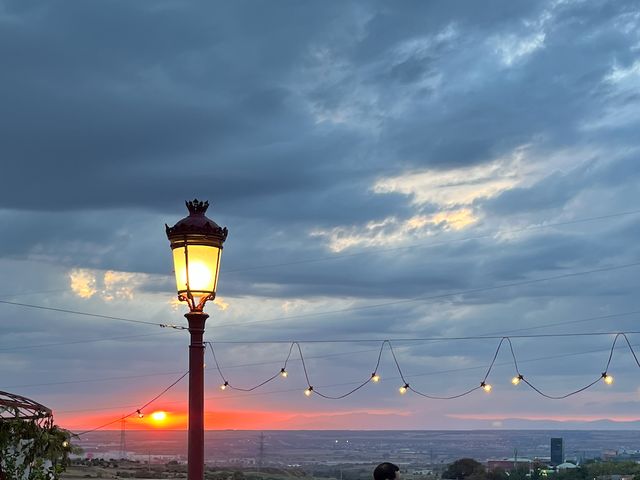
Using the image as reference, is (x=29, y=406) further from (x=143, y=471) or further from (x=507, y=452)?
(x=507, y=452)

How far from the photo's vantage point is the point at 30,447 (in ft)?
27.9

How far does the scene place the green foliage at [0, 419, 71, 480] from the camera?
8.40 meters

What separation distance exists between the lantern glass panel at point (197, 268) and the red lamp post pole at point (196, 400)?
19cm

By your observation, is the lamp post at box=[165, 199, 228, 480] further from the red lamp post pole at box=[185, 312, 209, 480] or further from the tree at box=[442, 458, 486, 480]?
the tree at box=[442, 458, 486, 480]

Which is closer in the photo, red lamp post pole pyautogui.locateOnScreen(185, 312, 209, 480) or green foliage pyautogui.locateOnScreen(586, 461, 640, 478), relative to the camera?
red lamp post pole pyautogui.locateOnScreen(185, 312, 209, 480)

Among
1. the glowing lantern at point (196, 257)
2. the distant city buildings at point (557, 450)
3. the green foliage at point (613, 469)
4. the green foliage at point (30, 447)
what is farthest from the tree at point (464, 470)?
the glowing lantern at point (196, 257)

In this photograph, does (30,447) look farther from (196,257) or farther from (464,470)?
(464,470)

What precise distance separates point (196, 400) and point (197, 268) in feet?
3.17

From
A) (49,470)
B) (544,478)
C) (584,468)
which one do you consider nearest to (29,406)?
(49,470)

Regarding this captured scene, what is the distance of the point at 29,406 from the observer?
8297mm

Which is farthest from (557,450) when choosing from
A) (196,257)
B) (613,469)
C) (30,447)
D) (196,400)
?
(196,400)

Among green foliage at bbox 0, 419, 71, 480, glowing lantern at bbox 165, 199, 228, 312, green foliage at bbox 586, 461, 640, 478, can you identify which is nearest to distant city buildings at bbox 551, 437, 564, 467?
green foliage at bbox 586, 461, 640, 478

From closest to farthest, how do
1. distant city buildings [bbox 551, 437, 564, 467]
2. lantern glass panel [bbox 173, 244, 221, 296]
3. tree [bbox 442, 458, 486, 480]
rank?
lantern glass panel [bbox 173, 244, 221, 296], tree [bbox 442, 458, 486, 480], distant city buildings [bbox 551, 437, 564, 467]

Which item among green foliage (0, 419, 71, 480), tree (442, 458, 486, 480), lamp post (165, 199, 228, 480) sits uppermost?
lamp post (165, 199, 228, 480)
